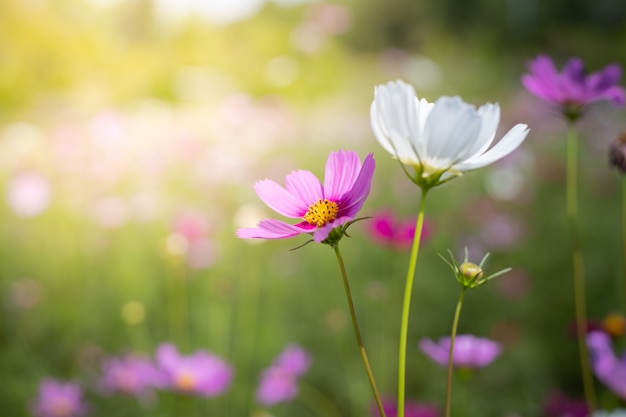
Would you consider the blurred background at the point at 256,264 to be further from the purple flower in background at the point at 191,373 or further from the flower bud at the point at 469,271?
the flower bud at the point at 469,271

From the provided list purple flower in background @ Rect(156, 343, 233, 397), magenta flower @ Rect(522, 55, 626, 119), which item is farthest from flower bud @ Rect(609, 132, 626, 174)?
purple flower in background @ Rect(156, 343, 233, 397)

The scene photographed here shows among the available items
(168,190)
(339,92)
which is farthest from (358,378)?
(339,92)

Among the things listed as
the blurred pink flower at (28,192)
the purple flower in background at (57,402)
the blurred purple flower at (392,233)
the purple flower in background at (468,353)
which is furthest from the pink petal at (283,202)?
the blurred pink flower at (28,192)

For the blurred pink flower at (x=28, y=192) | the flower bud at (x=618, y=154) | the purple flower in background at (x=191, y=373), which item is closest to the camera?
the flower bud at (x=618, y=154)

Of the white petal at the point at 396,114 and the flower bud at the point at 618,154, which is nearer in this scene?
the white petal at the point at 396,114

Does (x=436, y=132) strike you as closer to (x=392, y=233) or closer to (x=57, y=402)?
(x=392, y=233)

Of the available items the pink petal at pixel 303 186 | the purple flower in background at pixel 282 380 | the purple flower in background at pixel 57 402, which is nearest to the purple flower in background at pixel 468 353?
the pink petal at pixel 303 186

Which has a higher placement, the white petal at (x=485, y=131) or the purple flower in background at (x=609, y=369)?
the white petal at (x=485, y=131)

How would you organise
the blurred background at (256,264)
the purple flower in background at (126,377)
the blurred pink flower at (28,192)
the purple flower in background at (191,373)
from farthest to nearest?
the blurred pink flower at (28,192)
the blurred background at (256,264)
the purple flower in background at (126,377)
the purple flower in background at (191,373)

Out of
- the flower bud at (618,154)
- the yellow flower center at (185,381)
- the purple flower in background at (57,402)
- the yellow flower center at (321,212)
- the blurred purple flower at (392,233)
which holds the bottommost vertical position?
the yellow flower center at (321,212)
